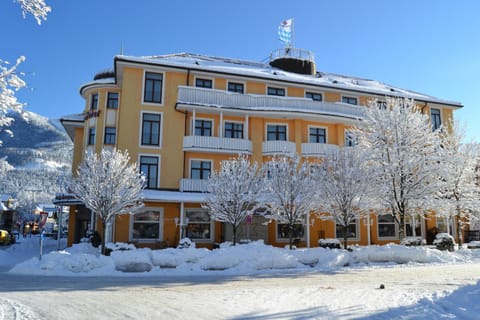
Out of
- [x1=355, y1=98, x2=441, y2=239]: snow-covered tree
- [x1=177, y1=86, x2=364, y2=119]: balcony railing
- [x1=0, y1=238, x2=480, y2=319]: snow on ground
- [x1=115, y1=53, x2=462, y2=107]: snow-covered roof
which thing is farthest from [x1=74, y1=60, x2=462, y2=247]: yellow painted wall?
[x1=0, y1=238, x2=480, y2=319]: snow on ground

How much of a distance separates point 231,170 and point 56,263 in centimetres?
1082

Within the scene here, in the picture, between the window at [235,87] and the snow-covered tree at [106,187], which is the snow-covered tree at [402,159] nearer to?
the window at [235,87]

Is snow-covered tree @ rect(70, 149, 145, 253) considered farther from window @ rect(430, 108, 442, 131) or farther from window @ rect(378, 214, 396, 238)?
window @ rect(430, 108, 442, 131)

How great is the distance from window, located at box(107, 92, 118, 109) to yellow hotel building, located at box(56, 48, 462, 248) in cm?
7

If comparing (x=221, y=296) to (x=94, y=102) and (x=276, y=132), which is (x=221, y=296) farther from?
(x=94, y=102)

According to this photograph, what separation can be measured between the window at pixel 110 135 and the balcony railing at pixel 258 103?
5.17 m

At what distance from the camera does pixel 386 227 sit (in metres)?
31.3

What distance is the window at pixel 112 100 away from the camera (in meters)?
28.3

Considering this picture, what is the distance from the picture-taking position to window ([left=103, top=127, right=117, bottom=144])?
27.4m

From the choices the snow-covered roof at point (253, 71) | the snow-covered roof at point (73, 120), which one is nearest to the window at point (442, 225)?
the snow-covered roof at point (253, 71)

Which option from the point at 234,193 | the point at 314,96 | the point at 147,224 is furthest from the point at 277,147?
the point at 147,224

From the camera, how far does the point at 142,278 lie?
14.2m

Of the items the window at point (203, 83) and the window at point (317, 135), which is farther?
the window at point (317, 135)

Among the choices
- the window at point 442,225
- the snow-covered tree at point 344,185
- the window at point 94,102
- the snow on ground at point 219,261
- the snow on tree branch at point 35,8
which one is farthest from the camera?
the window at point 442,225
